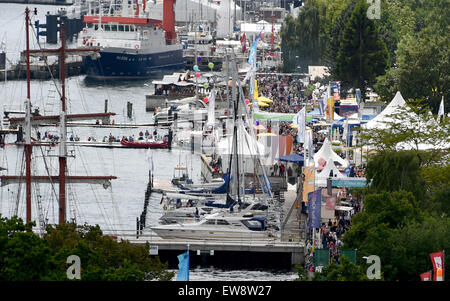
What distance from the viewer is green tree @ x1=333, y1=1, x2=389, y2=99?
395ft

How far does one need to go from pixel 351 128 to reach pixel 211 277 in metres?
30.3

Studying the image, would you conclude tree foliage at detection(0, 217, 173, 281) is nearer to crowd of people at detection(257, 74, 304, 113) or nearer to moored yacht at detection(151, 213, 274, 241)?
moored yacht at detection(151, 213, 274, 241)

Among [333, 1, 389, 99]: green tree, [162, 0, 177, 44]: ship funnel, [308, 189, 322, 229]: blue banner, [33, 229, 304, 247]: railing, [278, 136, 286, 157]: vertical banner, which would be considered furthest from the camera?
[162, 0, 177, 44]: ship funnel

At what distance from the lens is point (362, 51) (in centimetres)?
12094

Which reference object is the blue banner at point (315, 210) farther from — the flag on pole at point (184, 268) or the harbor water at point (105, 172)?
the flag on pole at point (184, 268)

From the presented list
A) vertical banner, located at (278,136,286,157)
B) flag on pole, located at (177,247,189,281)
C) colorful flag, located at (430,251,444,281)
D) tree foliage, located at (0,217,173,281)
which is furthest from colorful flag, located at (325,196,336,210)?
colorful flag, located at (430,251,444,281)

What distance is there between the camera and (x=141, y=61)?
172 metres

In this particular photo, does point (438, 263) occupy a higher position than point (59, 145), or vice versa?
point (59, 145)

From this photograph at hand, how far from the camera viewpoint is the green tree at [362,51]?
395 ft

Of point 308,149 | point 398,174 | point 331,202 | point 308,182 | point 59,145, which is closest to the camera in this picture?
point 59,145

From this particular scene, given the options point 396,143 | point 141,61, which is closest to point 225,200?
point 396,143

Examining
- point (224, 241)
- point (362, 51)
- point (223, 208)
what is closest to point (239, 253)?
point (224, 241)

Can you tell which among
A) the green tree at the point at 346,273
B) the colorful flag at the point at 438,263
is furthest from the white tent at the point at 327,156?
the colorful flag at the point at 438,263

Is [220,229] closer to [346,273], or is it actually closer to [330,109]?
[346,273]
